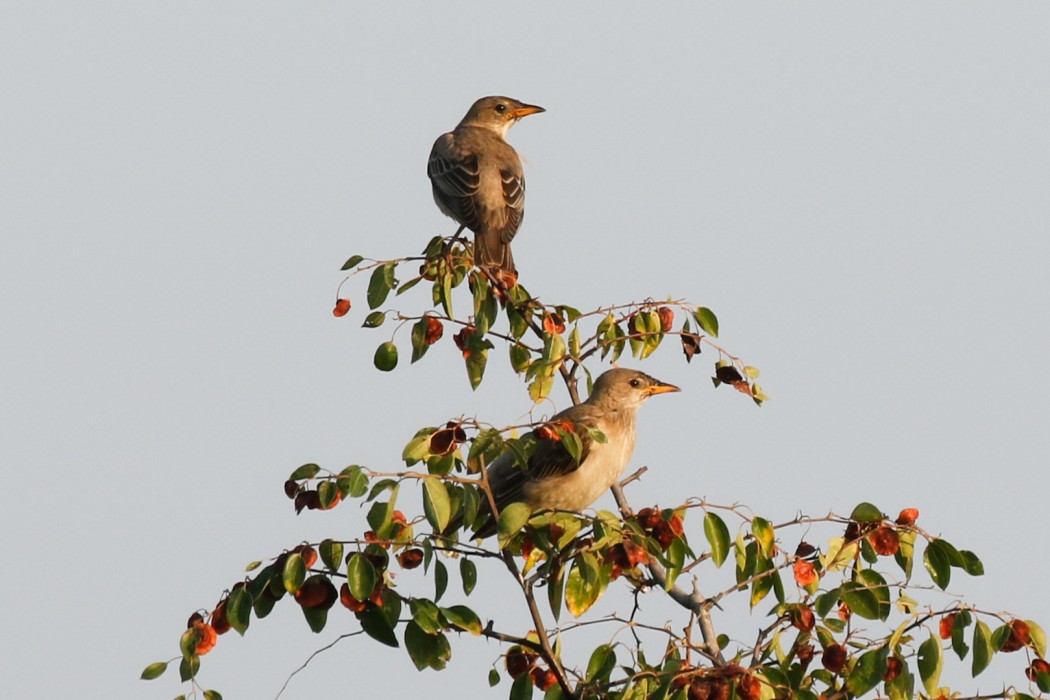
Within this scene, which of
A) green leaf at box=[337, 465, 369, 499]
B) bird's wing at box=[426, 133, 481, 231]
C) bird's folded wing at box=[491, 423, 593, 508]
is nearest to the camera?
green leaf at box=[337, 465, 369, 499]

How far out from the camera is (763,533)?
5637 millimetres

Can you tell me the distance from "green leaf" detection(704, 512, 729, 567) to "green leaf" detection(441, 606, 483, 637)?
0.94m

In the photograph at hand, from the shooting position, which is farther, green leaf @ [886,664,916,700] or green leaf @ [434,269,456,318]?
green leaf @ [434,269,456,318]

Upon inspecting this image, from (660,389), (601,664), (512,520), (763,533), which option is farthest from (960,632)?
(660,389)

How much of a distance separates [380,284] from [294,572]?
211 cm

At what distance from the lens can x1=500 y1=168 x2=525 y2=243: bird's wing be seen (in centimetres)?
1026

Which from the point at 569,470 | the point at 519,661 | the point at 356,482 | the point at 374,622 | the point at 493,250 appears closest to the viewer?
the point at 356,482

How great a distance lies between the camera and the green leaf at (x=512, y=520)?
5.29m

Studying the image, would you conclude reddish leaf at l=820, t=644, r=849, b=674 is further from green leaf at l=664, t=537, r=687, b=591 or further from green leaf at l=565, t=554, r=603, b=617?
green leaf at l=565, t=554, r=603, b=617

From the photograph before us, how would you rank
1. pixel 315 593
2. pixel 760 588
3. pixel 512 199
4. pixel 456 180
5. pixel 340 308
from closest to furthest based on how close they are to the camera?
pixel 315 593, pixel 760 588, pixel 340 308, pixel 512 199, pixel 456 180

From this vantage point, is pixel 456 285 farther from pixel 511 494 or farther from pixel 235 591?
pixel 235 591

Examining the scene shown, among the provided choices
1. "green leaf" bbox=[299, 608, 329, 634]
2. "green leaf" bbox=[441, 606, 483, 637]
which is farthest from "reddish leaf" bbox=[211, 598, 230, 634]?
"green leaf" bbox=[441, 606, 483, 637]

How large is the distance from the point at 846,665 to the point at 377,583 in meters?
1.89

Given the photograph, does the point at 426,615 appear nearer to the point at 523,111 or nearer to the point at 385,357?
the point at 385,357
